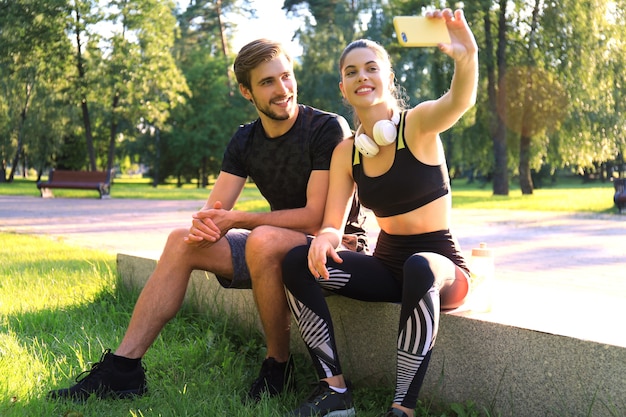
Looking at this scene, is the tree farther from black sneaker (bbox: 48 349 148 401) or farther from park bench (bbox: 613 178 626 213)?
black sneaker (bbox: 48 349 148 401)

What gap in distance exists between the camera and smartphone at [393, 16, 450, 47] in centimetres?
241

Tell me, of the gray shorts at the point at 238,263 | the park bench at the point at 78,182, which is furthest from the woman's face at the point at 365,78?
the park bench at the point at 78,182

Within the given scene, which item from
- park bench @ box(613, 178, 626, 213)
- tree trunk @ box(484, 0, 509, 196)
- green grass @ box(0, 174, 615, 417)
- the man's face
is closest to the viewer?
green grass @ box(0, 174, 615, 417)

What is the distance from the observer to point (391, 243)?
3064mm

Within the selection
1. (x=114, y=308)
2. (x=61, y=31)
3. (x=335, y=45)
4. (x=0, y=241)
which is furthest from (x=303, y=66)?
(x=114, y=308)

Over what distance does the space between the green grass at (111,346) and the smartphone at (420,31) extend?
1.40m

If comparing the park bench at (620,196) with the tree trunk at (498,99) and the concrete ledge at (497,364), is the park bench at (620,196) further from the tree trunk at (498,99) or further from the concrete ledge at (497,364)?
the concrete ledge at (497,364)

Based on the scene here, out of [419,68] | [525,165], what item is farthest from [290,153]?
[419,68]

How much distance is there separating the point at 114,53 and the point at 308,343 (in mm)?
26875

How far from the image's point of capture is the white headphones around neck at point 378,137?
2939 millimetres

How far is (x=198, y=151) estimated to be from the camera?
147 ft

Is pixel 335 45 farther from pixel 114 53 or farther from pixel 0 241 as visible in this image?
pixel 0 241

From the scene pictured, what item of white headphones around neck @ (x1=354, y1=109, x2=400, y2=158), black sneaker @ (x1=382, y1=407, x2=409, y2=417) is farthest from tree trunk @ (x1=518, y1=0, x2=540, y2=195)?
black sneaker @ (x1=382, y1=407, x2=409, y2=417)

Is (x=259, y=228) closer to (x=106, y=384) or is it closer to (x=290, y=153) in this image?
(x=290, y=153)
